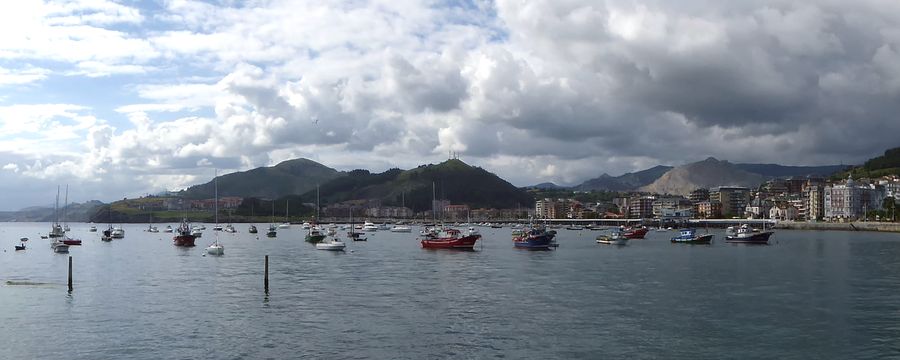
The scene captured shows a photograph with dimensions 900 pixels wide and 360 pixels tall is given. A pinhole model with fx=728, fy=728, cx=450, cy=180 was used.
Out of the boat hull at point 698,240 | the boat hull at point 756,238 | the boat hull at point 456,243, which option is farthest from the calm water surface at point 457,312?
the boat hull at point 698,240

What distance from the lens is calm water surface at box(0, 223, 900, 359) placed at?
110 ft

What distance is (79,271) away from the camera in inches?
2906

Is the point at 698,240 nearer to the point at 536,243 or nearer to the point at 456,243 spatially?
the point at 536,243

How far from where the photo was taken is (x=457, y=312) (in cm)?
4356

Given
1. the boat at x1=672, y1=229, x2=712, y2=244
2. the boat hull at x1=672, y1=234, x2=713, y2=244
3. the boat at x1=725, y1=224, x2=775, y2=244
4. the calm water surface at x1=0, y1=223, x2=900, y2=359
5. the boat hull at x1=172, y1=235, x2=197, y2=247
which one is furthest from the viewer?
the boat at x1=672, y1=229, x2=712, y2=244

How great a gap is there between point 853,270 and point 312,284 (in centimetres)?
5122

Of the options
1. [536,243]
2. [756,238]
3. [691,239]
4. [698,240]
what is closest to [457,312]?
[536,243]

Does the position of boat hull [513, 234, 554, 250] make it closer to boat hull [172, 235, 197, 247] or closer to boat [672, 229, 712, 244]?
boat [672, 229, 712, 244]

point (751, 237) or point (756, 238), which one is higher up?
point (751, 237)

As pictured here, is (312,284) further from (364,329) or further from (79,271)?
(79,271)

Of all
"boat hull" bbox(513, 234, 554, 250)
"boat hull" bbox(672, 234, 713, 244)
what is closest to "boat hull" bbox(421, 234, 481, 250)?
"boat hull" bbox(513, 234, 554, 250)

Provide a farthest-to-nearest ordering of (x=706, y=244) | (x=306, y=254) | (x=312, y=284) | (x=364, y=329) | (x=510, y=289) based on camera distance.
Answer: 1. (x=706, y=244)
2. (x=306, y=254)
3. (x=312, y=284)
4. (x=510, y=289)
5. (x=364, y=329)

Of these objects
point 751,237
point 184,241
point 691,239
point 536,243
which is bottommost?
point 691,239

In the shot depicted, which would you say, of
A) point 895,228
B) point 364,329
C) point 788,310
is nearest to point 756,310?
point 788,310
